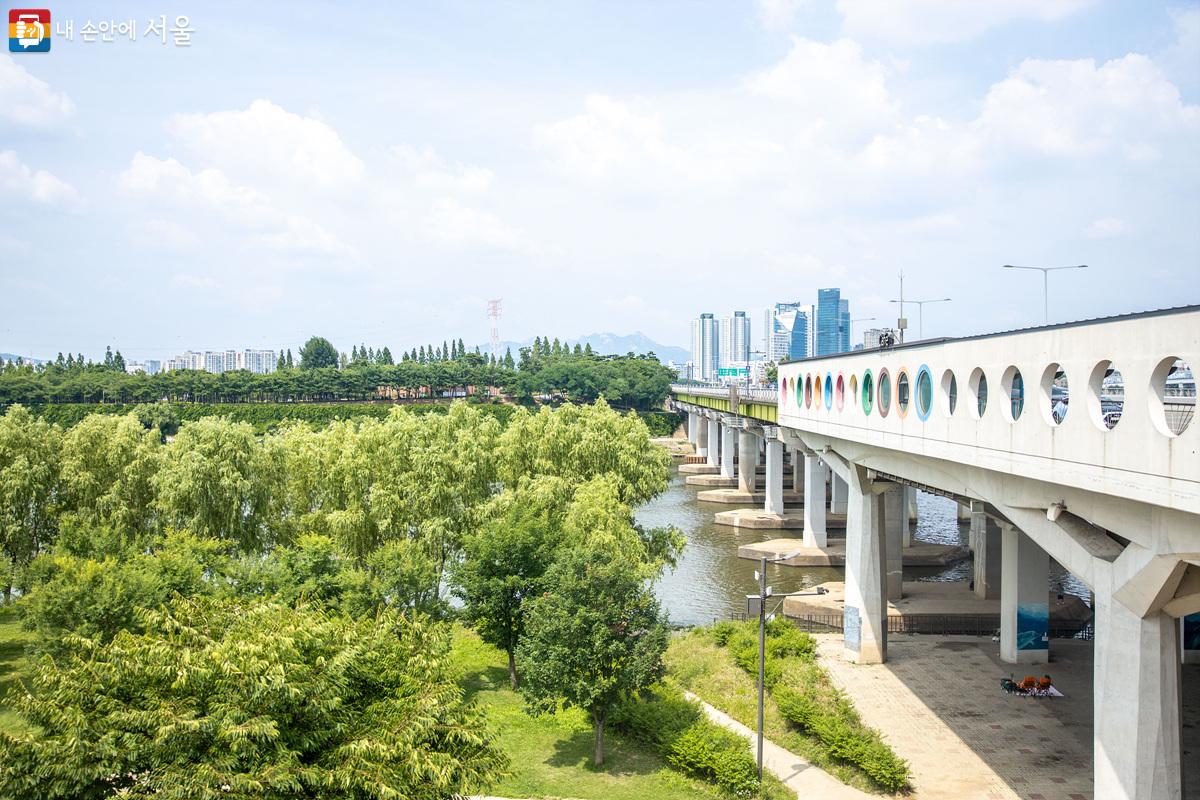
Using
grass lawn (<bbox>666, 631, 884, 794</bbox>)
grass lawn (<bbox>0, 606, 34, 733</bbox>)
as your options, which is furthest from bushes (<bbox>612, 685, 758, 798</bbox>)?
grass lawn (<bbox>0, 606, 34, 733</bbox>)

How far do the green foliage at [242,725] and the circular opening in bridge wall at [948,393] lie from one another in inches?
555

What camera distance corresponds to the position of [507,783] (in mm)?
23422

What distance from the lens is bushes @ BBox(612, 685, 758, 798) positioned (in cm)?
2267

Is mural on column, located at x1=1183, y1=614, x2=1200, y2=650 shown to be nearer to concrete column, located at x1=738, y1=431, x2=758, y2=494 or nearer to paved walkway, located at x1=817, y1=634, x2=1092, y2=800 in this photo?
paved walkway, located at x1=817, y1=634, x2=1092, y2=800

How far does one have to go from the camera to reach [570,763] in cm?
2498

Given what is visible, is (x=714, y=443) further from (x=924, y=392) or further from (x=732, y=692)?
(x=924, y=392)

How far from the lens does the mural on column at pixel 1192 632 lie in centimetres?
3212

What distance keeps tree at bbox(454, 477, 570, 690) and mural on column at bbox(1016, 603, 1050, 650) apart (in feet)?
53.8

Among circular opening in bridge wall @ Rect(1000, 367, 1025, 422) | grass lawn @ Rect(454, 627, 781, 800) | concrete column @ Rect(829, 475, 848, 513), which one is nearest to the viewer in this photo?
circular opening in bridge wall @ Rect(1000, 367, 1025, 422)

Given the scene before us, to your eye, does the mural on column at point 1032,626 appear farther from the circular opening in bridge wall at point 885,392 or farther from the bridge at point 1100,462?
the circular opening in bridge wall at point 885,392

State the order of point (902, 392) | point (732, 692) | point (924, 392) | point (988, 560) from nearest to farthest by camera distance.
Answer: point (924, 392) → point (902, 392) → point (732, 692) → point (988, 560)

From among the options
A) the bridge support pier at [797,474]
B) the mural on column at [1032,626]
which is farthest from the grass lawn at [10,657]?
the bridge support pier at [797,474]

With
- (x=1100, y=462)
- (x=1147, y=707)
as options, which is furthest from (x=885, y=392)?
(x=1147, y=707)

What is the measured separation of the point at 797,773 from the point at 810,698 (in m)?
3.75
